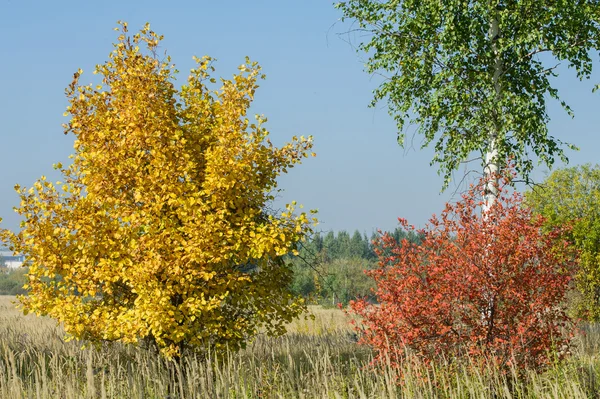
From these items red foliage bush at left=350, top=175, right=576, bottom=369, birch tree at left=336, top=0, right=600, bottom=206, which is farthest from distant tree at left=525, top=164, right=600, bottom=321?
red foliage bush at left=350, top=175, right=576, bottom=369

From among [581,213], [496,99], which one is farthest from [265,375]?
[581,213]

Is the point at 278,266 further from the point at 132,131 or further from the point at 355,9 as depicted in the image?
the point at 355,9

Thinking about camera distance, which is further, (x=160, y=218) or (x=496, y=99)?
(x=496, y=99)

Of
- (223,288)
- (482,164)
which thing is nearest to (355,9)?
(482,164)

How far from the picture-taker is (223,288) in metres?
9.02

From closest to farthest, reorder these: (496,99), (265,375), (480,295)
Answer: (480,295) → (265,375) → (496,99)

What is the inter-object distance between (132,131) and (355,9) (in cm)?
944

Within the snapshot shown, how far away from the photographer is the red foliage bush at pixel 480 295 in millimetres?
8328

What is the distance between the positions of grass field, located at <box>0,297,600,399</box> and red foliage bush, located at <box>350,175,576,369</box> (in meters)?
0.33

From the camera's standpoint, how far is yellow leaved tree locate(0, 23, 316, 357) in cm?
861

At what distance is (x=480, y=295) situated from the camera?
27.6 feet

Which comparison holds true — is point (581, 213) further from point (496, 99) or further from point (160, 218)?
point (160, 218)

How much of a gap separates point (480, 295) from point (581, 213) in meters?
19.6

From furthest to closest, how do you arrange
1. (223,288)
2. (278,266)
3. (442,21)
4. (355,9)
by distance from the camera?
(355,9) → (442,21) → (278,266) → (223,288)
